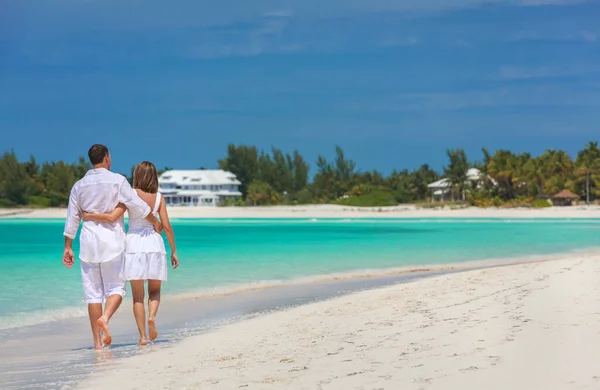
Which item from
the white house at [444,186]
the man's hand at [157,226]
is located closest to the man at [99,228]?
the man's hand at [157,226]

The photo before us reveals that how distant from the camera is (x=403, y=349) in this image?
5539 mm

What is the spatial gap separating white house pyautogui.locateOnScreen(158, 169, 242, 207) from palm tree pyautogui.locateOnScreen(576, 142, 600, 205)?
3966cm

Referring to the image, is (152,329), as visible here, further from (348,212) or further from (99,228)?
(348,212)

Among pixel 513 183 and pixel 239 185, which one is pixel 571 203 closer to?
pixel 513 183

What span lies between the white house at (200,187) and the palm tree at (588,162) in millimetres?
39662

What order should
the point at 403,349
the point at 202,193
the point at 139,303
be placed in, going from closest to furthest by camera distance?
1. the point at 403,349
2. the point at 139,303
3. the point at 202,193

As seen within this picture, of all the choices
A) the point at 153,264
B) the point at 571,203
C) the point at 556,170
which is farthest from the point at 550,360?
the point at 556,170

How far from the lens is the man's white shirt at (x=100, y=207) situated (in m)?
6.39

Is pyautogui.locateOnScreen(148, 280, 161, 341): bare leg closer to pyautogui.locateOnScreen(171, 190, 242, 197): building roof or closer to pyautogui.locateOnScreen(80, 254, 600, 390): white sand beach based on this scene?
pyautogui.locateOnScreen(80, 254, 600, 390): white sand beach

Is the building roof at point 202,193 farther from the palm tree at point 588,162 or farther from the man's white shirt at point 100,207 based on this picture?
the man's white shirt at point 100,207

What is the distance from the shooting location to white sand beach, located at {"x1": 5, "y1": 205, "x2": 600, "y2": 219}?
65250 mm

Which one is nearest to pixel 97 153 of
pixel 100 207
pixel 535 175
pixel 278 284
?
pixel 100 207

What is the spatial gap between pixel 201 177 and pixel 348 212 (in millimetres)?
28830

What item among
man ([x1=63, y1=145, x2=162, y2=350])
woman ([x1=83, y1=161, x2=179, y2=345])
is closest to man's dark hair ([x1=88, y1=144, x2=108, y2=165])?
man ([x1=63, y1=145, x2=162, y2=350])
